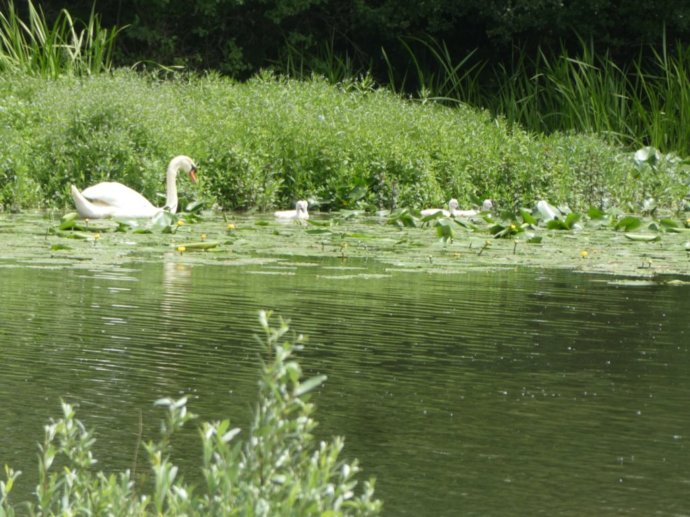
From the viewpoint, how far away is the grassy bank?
12.9 m

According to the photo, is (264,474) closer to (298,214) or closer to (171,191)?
(171,191)

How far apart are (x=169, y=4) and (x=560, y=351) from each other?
18.4 metres

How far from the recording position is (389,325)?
6.29 m

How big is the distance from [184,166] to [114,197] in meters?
1.01

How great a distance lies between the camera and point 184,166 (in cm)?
1227

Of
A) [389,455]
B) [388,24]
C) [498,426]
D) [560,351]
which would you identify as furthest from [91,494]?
[388,24]

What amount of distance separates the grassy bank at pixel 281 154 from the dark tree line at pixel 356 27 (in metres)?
6.72

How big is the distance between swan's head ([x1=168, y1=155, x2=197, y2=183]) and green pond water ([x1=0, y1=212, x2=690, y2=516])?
3.06 meters

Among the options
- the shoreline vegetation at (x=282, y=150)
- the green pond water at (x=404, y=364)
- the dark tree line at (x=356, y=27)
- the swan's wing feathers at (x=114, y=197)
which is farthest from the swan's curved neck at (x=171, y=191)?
the dark tree line at (x=356, y=27)

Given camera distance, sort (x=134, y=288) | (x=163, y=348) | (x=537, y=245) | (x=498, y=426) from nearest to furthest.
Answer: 1. (x=498, y=426)
2. (x=163, y=348)
3. (x=134, y=288)
4. (x=537, y=245)

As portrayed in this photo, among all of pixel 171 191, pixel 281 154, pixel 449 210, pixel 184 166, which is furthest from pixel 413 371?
pixel 281 154

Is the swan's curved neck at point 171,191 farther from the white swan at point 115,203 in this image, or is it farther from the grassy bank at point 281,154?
the grassy bank at point 281,154

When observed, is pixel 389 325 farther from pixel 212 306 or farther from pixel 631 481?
pixel 631 481

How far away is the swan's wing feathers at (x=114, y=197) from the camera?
37.4 feet
